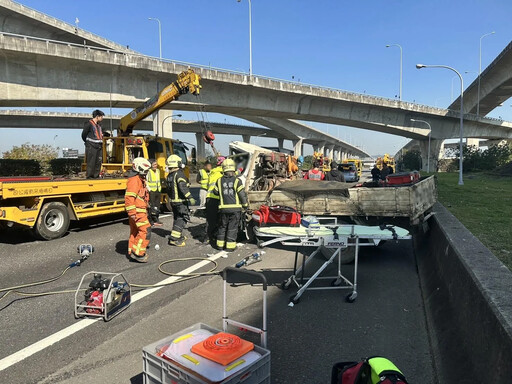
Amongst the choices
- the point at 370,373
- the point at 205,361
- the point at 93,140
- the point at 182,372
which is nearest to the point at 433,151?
the point at 93,140

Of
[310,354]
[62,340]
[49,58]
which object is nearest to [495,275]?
[310,354]

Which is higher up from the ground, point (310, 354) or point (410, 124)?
point (410, 124)

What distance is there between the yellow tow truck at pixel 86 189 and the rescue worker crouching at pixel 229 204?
11.8 ft

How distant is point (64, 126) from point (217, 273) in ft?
168

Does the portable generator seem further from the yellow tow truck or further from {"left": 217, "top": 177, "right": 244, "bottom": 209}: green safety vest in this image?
the yellow tow truck

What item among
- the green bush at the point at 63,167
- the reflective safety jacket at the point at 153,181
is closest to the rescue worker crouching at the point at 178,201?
the reflective safety jacket at the point at 153,181

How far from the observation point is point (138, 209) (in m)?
6.15

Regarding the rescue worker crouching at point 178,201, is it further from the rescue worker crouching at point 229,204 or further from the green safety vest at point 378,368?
the green safety vest at point 378,368

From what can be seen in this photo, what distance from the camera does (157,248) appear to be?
7254 mm

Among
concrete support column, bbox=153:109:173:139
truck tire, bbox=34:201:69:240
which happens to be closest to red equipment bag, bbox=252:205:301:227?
truck tire, bbox=34:201:69:240

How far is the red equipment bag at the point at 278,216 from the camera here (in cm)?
571

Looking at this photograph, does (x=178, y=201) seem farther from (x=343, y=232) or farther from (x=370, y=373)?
(x=370, y=373)

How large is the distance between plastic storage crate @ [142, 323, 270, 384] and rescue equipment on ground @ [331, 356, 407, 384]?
50 centimetres

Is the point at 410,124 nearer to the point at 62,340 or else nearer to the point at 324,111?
the point at 324,111
